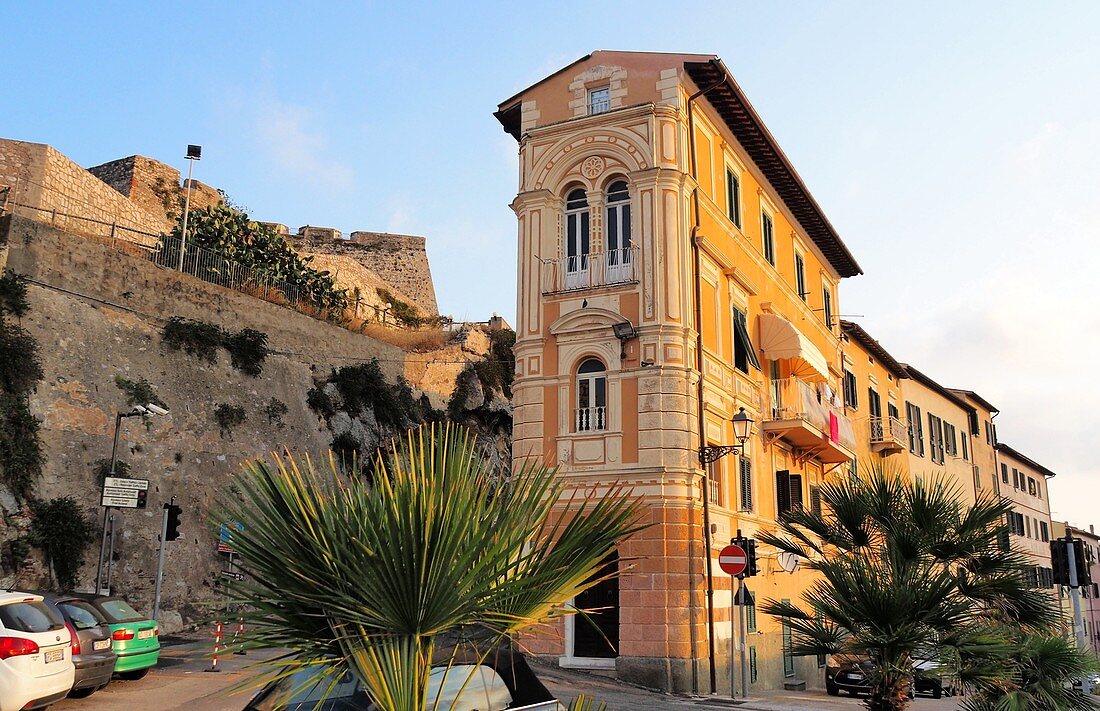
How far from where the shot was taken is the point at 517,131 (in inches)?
896

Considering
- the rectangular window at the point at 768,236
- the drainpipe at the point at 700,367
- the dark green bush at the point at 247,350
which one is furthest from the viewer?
the dark green bush at the point at 247,350

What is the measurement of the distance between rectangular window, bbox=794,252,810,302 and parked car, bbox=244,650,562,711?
890 inches

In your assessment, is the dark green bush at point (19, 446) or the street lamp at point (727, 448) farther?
the dark green bush at point (19, 446)

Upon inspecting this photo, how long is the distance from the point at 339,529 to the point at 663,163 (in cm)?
1563

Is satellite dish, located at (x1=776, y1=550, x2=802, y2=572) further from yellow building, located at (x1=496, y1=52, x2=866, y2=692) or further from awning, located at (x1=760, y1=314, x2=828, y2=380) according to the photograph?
awning, located at (x1=760, y1=314, x2=828, y2=380)

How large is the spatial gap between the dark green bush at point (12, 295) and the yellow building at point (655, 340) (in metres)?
12.8

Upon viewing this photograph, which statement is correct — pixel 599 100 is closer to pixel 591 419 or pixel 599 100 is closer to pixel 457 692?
pixel 591 419

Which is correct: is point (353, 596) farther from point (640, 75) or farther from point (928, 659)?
point (640, 75)

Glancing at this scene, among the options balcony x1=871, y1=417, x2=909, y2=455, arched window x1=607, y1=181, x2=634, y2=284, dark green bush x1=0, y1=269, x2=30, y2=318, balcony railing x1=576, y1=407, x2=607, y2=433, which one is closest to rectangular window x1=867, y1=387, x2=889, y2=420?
balcony x1=871, y1=417, x2=909, y2=455

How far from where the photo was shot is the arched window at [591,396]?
19.0m

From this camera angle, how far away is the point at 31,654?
33.1ft

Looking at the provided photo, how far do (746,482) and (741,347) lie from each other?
125 inches

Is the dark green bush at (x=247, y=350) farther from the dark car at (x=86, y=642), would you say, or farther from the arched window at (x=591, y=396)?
the dark car at (x=86, y=642)

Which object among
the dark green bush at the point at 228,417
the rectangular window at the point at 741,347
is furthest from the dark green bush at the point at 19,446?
the rectangular window at the point at 741,347
